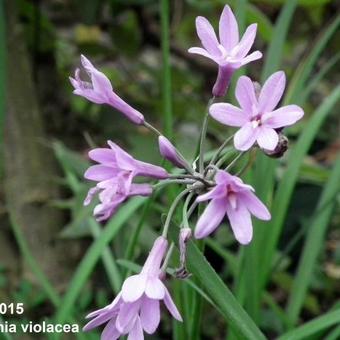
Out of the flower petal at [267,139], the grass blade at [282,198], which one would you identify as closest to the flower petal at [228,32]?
the flower petal at [267,139]

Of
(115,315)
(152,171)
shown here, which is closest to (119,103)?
(152,171)

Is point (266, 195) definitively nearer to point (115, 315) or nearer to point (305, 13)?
point (115, 315)

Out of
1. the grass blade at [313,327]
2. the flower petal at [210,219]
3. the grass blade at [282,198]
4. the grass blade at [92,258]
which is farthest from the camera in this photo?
the grass blade at [282,198]

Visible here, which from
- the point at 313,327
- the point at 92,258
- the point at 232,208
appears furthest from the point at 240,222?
the point at 92,258

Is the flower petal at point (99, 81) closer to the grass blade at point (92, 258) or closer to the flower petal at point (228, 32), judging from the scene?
the flower petal at point (228, 32)

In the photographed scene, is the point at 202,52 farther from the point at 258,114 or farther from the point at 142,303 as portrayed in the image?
the point at 142,303
